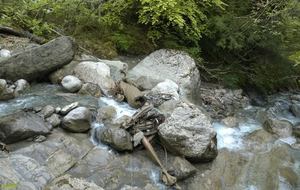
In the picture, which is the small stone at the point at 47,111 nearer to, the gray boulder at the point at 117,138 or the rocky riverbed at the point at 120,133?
the rocky riverbed at the point at 120,133

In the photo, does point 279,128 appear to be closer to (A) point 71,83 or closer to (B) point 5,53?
(A) point 71,83

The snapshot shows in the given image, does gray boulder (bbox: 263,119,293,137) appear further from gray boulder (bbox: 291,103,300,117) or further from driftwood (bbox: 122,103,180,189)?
driftwood (bbox: 122,103,180,189)

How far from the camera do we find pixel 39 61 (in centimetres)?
800

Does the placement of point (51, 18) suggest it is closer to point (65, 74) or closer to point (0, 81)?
point (65, 74)

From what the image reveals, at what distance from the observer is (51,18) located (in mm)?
10156

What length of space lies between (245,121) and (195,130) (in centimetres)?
295

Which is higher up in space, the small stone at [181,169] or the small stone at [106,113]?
the small stone at [106,113]

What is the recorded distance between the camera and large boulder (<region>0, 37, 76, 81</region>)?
25.3 ft

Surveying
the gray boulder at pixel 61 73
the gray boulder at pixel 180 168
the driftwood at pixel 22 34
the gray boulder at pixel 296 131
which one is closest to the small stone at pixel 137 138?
the gray boulder at pixel 180 168

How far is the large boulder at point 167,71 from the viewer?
28.6ft

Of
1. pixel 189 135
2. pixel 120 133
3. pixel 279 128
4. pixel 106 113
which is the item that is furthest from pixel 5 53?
pixel 279 128

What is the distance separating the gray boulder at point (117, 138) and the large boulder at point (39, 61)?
234 cm

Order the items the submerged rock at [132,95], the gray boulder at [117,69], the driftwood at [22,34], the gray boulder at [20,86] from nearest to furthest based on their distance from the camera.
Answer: the gray boulder at [20,86] → the submerged rock at [132,95] → the gray boulder at [117,69] → the driftwood at [22,34]

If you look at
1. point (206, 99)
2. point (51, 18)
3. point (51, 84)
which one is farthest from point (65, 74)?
point (206, 99)
